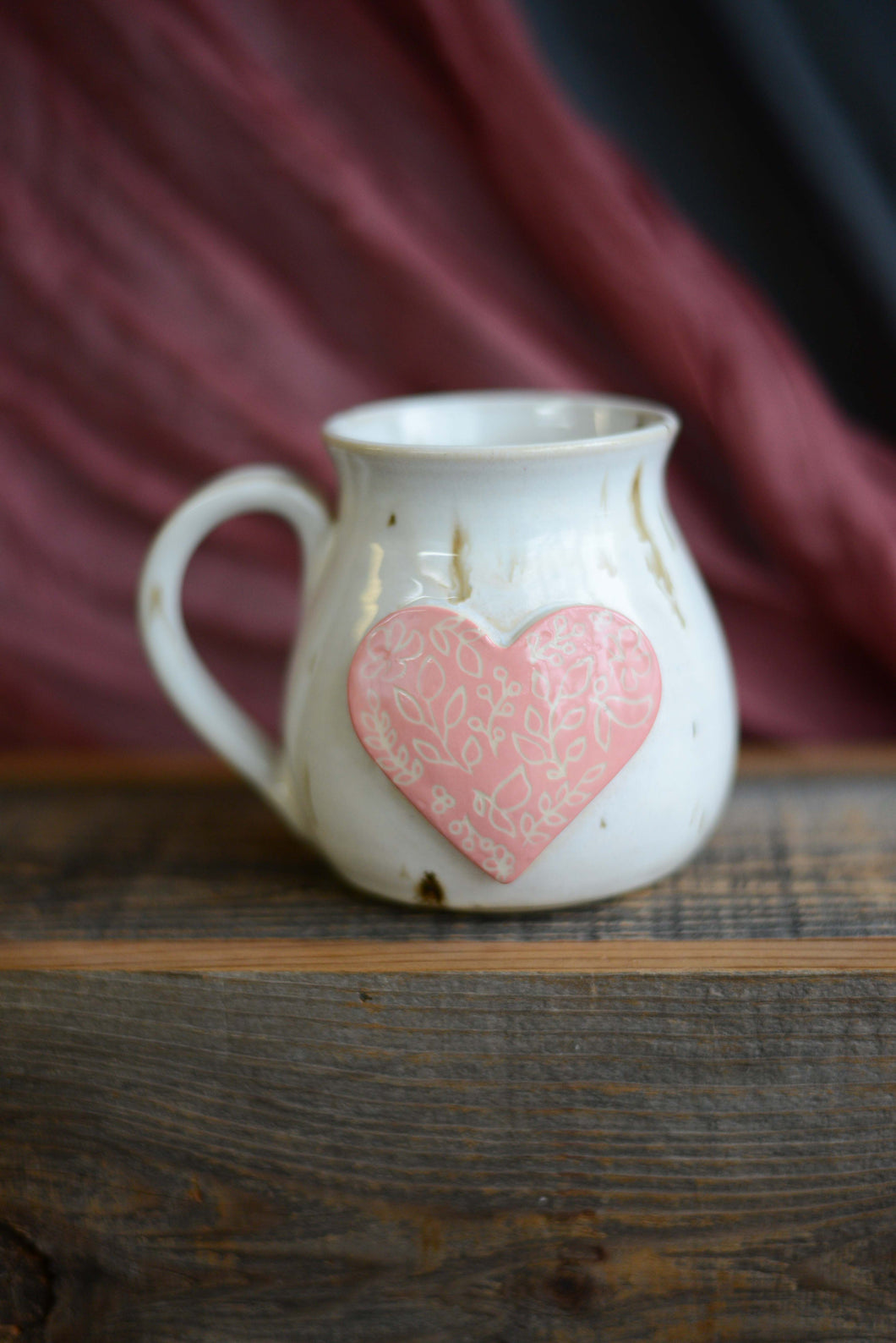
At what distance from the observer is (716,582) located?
71cm

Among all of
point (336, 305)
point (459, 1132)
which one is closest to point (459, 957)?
point (459, 1132)

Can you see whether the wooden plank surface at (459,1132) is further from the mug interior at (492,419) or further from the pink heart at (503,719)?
the mug interior at (492,419)

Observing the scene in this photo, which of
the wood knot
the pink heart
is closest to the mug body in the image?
the pink heart

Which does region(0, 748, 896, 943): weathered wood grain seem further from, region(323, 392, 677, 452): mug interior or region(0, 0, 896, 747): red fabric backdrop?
region(323, 392, 677, 452): mug interior

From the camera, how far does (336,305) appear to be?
0.69m

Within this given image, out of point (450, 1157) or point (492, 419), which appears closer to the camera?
point (450, 1157)

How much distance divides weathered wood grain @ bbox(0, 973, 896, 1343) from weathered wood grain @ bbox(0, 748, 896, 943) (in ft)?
0.12

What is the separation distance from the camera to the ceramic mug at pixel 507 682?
46cm

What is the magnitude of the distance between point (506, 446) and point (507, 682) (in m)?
0.11

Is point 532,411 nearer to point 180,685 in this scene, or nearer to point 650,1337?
point 180,685

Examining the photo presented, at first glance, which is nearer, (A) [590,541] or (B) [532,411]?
(A) [590,541]

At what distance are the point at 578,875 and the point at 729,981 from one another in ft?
0.24

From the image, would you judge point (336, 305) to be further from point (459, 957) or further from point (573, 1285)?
point (573, 1285)

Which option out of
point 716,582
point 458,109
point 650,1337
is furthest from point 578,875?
point 458,109
